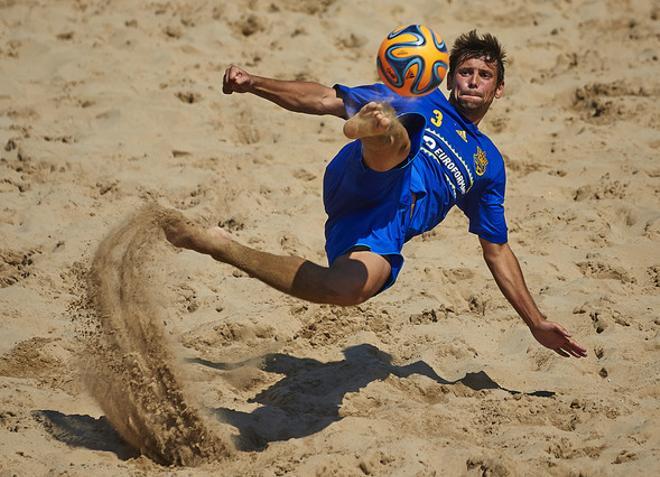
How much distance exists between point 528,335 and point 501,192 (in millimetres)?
766

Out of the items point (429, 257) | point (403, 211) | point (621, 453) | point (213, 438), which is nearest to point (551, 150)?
point (429, 257)

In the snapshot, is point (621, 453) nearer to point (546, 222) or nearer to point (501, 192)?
point (501, 192)

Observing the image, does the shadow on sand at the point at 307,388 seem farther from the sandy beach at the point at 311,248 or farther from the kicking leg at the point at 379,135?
the kicking leg at the point at 379,135

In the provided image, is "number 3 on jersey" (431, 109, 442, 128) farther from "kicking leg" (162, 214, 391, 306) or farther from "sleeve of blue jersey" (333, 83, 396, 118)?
"kicking leg" (162, 214, 391, 306)

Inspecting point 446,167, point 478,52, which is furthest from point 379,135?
point 478,52

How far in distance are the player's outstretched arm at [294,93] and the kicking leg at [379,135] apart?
16.8 inches

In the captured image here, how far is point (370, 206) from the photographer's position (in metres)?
4.39

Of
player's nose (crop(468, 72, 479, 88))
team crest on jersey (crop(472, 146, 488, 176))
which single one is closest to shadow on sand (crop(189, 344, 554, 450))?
team crest on jersey (crop(472, 146, 488, 176))

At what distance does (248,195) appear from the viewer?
6070mm

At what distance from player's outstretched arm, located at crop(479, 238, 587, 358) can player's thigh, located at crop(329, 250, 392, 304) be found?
2.65 feet

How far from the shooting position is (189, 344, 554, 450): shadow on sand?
13.8ft

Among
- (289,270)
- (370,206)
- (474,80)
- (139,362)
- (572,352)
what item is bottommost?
(572,352)

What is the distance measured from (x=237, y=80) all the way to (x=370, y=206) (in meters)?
0.80

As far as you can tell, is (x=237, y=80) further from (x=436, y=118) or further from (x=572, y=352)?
(x=572, y=352)
